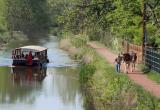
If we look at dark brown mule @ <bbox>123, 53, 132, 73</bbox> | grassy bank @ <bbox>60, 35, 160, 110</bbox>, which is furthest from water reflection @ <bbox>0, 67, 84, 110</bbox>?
dark brown mule @ <bbox>123, 53, 132, 73</bbox>

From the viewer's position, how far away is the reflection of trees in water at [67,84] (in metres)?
31.3

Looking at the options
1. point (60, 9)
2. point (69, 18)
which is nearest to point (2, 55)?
point (69, 18)

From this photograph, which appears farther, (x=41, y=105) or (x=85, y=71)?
(x=85, y=71)

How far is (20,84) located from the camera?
120ft

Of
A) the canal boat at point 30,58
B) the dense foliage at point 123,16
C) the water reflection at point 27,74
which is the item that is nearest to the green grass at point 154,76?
the dense foliage at point 123,16

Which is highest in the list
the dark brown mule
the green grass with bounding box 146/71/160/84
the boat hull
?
the dark brown mule

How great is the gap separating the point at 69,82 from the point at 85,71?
3833 millimetres

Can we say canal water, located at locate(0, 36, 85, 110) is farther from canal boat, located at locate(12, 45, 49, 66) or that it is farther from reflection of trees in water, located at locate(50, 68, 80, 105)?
canal boat, located at locate(12, 45, 49, 66)

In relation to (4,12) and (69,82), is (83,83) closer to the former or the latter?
(69,82)

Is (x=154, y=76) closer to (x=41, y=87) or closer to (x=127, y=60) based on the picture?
(x=127, y=60)

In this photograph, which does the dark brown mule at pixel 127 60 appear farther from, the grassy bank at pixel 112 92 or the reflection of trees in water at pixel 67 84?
the reflection of trees in water at pixel 67 84

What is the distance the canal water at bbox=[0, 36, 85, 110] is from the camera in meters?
28.8

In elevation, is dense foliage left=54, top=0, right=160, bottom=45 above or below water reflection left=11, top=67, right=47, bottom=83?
above

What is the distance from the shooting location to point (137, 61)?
121ft
